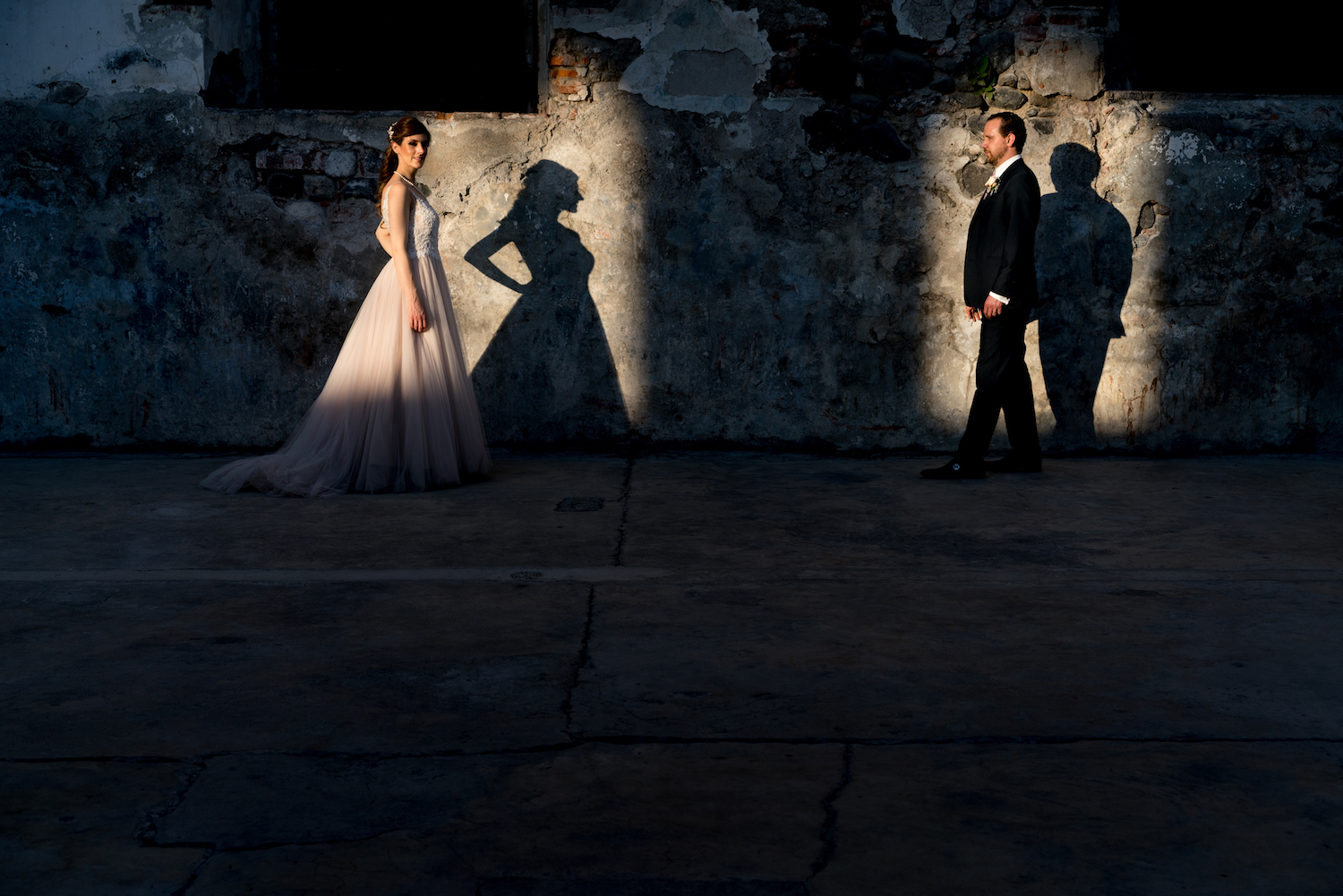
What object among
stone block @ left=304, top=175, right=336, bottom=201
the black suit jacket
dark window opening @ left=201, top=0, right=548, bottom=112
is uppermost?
dark window opening @ left=201, top=0, right=548, bottom=112

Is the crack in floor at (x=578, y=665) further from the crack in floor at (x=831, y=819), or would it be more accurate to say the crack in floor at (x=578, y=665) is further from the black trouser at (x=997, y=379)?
the black trouser at (x=997, y=379)

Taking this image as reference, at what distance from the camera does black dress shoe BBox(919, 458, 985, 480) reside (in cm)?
543

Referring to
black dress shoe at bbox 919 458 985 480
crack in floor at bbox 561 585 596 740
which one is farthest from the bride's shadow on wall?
crack in floor at bbox 561 585 596 740

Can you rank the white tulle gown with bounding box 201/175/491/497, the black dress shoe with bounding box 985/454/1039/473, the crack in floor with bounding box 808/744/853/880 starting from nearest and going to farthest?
the crack in floor with bounding box 808/744/853/880 → the white tulle gown with bounding box 201/175/491/497 → the black dress shoe with bounding box 985/454/1039/473

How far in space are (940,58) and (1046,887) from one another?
190 inches

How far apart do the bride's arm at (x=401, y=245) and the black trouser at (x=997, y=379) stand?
7.98ft

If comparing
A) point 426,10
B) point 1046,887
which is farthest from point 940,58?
point 1046,887

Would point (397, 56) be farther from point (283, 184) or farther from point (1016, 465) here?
point (1016, 465)

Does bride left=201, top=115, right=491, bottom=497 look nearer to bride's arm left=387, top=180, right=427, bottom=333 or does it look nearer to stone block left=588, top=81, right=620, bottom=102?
bride's arm left=387, top=180, right=427, bottom=333

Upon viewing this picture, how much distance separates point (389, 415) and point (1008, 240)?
109 inches

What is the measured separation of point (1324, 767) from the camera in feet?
7.47

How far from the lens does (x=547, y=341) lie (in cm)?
605

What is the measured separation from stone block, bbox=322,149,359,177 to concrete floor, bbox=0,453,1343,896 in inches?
77.9

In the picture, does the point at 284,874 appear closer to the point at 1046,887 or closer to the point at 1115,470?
the point at 1046,887
